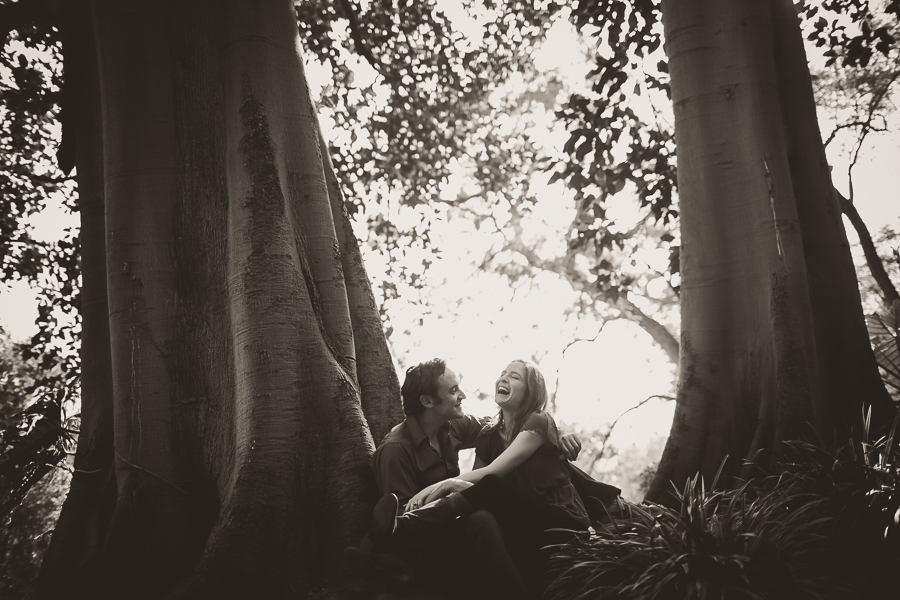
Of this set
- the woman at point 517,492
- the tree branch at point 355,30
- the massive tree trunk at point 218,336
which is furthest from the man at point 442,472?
the tree branch at point 355,30

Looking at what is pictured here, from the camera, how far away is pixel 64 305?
10.4 metres

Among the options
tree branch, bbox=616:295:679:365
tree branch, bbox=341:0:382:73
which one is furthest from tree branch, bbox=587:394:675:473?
tree branch, bbox=341:0:382:73

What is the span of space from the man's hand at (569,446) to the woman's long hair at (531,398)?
25 centimetres

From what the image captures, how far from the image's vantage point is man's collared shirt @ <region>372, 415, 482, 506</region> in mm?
3818

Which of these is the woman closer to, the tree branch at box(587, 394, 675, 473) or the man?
the man

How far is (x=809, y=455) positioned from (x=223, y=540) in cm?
347

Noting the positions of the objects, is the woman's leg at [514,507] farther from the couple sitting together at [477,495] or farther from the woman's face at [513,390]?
the woman's face at [513,390]

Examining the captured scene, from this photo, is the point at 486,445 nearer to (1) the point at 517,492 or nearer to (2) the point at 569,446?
(2) the point at 569,446

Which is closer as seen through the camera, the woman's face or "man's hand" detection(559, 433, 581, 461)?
"man's hand" detection(559, 433, 581, 461)

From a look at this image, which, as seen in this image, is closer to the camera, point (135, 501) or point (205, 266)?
point (135, 501)

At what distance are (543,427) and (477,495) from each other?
66cm

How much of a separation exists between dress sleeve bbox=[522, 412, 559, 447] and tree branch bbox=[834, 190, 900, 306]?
9876 mm

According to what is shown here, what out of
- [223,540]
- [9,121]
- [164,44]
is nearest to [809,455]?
[223,540]

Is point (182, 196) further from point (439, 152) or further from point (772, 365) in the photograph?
point (439, 152)
